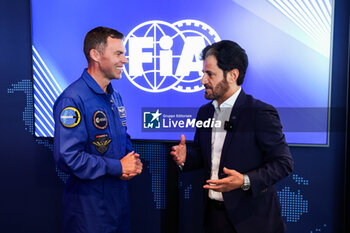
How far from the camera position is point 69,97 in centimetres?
174

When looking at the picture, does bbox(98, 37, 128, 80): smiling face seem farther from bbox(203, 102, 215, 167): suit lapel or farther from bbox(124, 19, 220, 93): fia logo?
bbox(203, 102, 215, 167): suit lapel

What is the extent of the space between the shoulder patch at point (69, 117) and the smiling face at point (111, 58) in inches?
14.3

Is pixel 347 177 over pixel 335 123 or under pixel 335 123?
under

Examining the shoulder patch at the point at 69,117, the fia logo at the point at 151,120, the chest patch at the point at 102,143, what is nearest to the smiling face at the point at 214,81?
the fia logo at the point at 151,120

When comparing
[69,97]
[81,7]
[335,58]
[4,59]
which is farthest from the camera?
[4,59]

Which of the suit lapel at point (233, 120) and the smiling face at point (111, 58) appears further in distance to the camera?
the smiling face at point (111, 58)

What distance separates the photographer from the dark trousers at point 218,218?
173 centimetres

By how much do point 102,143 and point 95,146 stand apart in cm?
5

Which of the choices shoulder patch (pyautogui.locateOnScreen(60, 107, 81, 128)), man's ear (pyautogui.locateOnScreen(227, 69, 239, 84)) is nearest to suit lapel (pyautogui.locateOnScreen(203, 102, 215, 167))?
man's ear (pyautogui.locateOnScreen(227, 69, 239, 84))

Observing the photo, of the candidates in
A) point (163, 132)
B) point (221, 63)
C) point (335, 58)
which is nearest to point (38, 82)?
point (163, 132)

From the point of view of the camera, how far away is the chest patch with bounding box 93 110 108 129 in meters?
1.79

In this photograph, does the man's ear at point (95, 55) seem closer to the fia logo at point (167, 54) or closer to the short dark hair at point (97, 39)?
the short dark hair at point (97, 39)

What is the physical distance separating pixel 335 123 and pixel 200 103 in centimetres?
105

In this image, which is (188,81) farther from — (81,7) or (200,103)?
(81,7)
